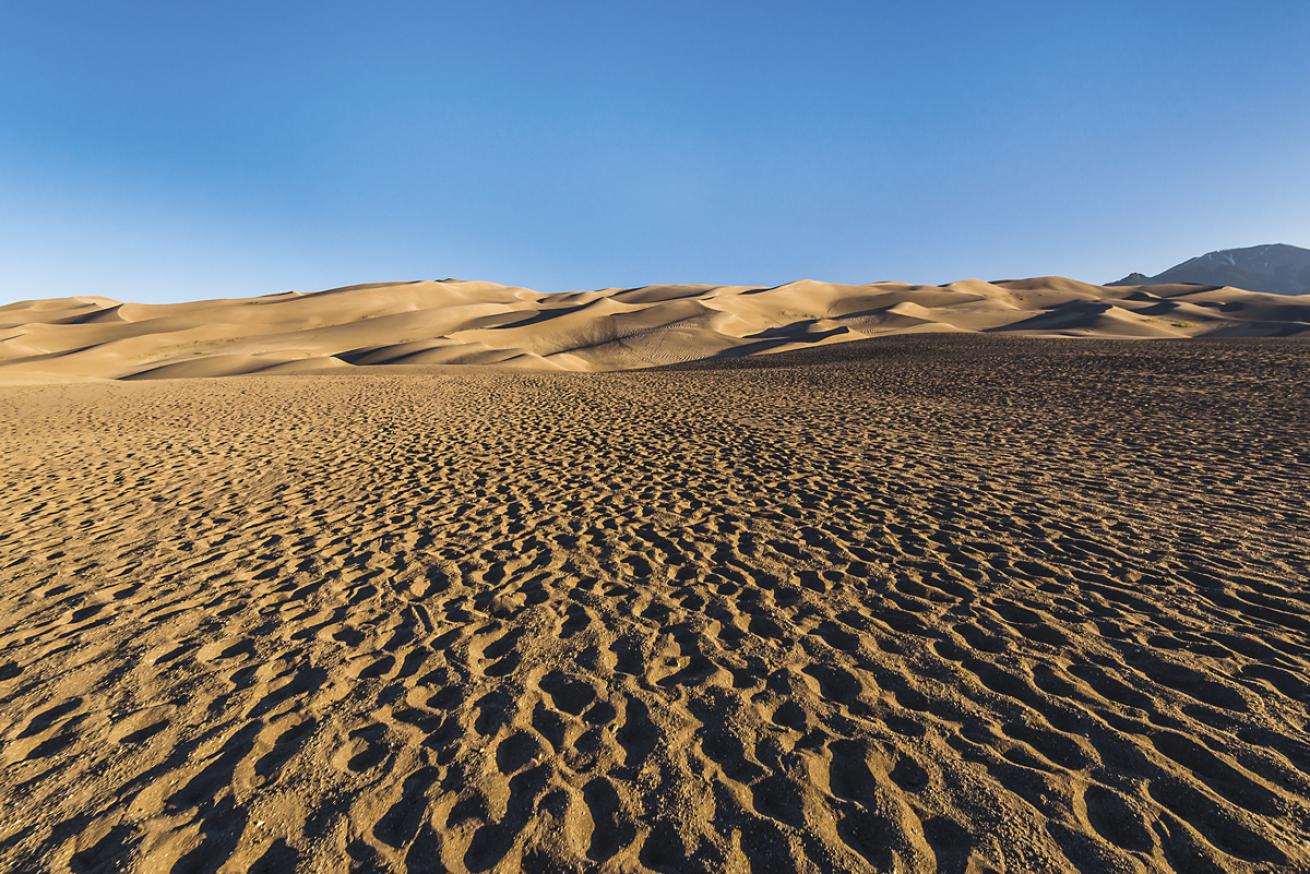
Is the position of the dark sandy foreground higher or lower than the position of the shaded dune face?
higher

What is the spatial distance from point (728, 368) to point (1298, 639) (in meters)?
25.1

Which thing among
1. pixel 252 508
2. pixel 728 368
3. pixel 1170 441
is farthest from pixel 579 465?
pixel 728 368

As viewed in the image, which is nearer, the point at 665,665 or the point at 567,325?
the point at 665,665

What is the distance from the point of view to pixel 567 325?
60.0 metres

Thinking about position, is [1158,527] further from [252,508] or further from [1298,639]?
[252,508]

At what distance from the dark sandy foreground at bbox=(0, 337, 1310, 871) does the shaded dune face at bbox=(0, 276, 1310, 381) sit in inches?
1171

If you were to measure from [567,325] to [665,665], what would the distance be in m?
58.2

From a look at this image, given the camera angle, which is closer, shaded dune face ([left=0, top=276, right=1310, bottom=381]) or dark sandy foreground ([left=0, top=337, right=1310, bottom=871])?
dark sandy foreground ([left=0, top=337, right=1310, bottom=871])

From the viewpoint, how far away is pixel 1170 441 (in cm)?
1079

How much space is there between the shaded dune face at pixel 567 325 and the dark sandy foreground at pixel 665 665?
29.7 m

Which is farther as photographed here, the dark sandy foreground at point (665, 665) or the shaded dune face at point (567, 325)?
the shaded dune face at point (567, 325)

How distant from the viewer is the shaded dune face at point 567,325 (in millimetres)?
45562

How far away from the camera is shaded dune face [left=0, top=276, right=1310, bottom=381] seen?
45.6m

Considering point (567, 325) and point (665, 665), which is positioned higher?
point (665, 665)
